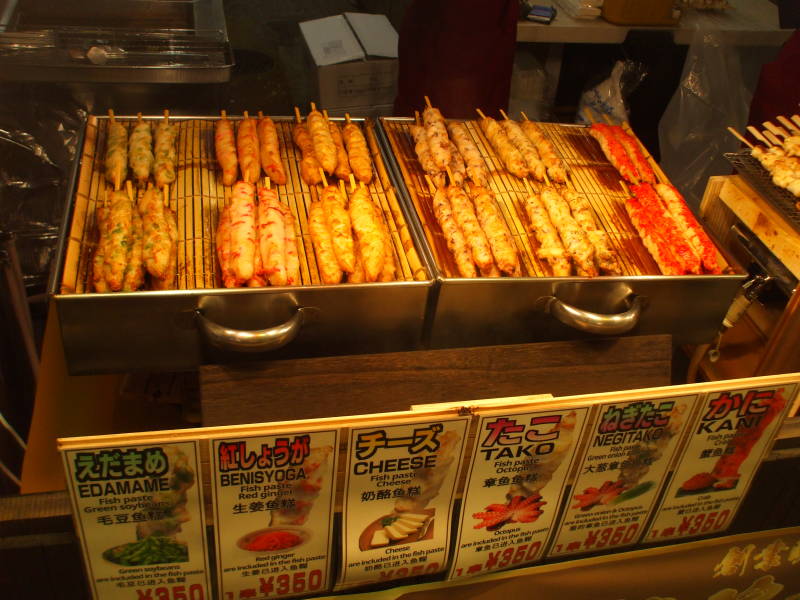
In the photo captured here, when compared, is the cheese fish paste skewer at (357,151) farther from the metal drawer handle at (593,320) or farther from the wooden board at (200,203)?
the metal drawer handle at (593,320)

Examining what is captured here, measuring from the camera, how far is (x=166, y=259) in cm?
223

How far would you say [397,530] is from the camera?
6.04 ft

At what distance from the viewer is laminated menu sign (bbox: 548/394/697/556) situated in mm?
1826

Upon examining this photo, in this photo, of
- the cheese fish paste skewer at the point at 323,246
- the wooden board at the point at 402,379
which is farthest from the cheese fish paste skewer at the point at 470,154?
the wooden board at the point at 402,379

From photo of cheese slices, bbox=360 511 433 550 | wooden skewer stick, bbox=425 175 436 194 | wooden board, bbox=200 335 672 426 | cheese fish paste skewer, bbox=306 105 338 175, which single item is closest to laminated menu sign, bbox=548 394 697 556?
wooden board, bbox=200 335 672 426

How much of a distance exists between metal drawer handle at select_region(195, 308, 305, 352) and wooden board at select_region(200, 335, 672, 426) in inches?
2.2

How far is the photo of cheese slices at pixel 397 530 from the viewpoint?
182cm

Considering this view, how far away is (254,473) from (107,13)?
3.72 m

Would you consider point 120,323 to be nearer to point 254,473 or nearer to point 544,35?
point 254,473

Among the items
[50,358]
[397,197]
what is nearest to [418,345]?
[397,197]

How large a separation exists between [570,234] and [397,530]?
131cm

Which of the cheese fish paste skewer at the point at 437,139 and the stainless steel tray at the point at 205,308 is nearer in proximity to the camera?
the stainless steel tray at the point at 205,308

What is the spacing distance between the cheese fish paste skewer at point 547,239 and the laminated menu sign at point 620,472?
2.45 feet

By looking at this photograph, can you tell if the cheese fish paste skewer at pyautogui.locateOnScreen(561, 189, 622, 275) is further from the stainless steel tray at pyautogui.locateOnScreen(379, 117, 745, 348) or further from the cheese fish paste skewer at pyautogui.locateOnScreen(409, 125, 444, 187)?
the cheese fish paste skewer at pyautogui.locateOnScreen(409, 125, 444, 187)
